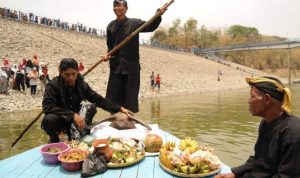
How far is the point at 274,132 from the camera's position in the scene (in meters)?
2.78

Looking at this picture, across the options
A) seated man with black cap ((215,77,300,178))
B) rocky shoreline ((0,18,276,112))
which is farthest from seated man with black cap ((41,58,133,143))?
rocky shoreline ((0,18,276,112))

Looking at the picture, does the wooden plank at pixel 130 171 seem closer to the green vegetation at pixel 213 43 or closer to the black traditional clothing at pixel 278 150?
the black traditional clothing at pixel 278 150

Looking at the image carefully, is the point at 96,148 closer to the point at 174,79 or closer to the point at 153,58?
the point at 174,79

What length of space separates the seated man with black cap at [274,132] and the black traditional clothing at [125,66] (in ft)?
9.93

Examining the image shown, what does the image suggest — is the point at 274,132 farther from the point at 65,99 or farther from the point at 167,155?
the point at 65,99

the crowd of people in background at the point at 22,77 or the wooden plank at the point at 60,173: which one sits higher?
the crowd of people in background at the point at 22,77

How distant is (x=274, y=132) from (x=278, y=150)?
159 millimetres

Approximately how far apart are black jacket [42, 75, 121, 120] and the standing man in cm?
86

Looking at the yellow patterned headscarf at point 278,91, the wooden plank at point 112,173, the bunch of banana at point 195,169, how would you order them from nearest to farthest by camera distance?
the yellow patterned headscarf at point 278,91 < the bunch of banana at point 195,169 < the wooden plank at point 112,173

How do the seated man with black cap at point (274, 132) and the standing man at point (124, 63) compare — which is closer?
the seated man with black cap at point (274, 132)

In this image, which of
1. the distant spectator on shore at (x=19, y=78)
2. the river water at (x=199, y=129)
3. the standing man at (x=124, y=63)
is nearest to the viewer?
the standing man at (x=124, y=63)

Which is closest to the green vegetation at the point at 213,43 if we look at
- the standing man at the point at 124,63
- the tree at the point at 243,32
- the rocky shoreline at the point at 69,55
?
the tree at the point at 243,32

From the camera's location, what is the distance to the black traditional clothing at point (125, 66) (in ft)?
19.0

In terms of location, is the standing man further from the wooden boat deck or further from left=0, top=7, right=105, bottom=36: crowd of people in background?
left=0, top=7, right=105, bottom=36: crowd of people in background
